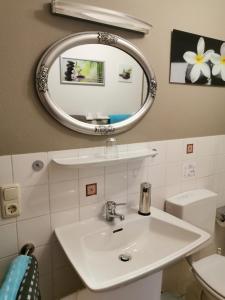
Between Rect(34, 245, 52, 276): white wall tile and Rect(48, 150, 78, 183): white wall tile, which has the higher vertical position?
Rect(48, 150, 78, 183): white wall tile

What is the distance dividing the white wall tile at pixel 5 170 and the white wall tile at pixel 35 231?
0.22 m

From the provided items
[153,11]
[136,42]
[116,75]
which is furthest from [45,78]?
[153,11]

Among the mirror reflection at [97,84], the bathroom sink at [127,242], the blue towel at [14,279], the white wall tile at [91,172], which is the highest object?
the mirror reflection at [97,84]

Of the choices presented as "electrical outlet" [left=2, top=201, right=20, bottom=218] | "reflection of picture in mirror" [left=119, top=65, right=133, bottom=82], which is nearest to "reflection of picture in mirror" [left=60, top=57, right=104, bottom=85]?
"reflection of picture in mirror" [left=119, top=65, right=133, bottom=82]

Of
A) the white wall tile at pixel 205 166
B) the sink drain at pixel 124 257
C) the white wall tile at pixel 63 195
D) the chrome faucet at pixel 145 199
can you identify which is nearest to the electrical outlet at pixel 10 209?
the white wall tile at pixel 63 195

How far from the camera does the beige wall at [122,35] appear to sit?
0.93 metres

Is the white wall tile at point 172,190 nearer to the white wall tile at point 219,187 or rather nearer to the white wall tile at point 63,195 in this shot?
the white wall tile at point 219,187

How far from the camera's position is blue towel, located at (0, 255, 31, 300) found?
0.70 meters

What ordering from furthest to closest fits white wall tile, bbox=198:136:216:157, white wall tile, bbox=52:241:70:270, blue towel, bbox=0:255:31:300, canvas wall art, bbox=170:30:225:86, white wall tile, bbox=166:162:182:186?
white wall tile, bbox=198:136:216:157, white wall tile, bbox=166:162:182:186, canvas wall art, bbox=170:30:225:86, white wall tile, bbox=52:241:70:270, blue towel, bbox=0:255:31:300

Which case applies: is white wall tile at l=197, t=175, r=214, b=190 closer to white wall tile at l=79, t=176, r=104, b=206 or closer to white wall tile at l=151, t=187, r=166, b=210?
white wall tile at l=151, t=187, r=166, b=210

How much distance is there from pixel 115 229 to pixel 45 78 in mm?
823

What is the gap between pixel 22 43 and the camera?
0.94 metres

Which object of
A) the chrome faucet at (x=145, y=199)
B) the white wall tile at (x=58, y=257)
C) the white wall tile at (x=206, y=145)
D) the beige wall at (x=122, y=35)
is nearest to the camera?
the beige wall at (x=122, y=35)

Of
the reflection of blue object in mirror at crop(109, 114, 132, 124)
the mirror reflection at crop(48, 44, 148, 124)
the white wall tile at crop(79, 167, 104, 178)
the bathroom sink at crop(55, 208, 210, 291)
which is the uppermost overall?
the mirror reflection at crop(48, 44, 148, 124)
